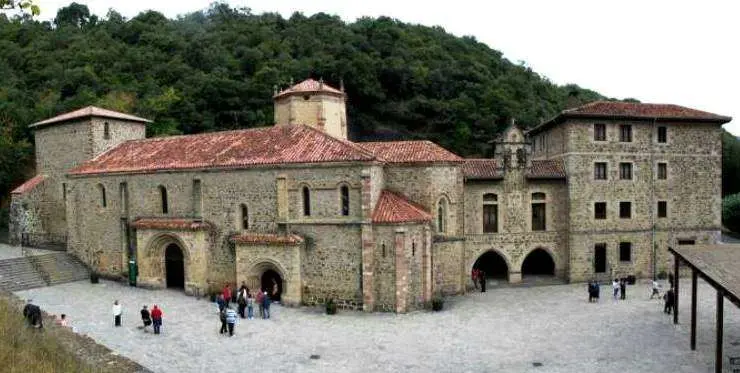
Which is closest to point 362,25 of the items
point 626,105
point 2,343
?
point 626,105

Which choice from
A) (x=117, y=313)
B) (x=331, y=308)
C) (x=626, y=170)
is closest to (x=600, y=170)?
(x=626, y=170)

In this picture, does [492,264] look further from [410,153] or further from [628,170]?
[410,153]

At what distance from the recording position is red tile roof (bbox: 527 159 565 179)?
92.4 feet

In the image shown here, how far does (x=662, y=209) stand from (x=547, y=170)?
7082 mm

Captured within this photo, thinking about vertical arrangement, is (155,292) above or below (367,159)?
below

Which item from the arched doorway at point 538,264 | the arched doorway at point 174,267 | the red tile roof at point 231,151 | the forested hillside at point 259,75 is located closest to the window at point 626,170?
the arched doorway at point 538,264

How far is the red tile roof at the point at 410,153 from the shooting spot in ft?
79.5

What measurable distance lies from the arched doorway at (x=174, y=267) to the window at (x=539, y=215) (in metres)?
19.0

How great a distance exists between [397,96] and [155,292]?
131ft

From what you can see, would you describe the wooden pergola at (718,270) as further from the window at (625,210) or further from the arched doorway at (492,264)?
the arched doorway at (492,264)

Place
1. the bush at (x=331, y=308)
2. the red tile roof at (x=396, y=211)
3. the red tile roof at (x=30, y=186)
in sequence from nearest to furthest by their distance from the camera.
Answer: the bush at (x=331, y=308) < the red tile roof at (x=396, y=211) < the red tile roof at (x=30, y=186)

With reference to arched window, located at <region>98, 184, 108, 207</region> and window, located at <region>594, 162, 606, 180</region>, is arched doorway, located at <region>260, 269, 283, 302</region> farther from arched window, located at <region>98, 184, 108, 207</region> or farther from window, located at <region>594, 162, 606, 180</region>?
window, located at <region>594, 162, 606, 180</region>

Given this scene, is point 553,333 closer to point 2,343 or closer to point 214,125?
point 2,343

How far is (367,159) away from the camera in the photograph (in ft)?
69.5
